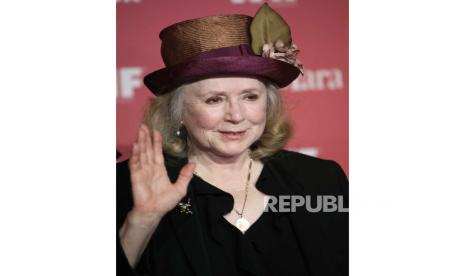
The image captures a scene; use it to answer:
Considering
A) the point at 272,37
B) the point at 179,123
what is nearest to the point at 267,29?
the point at 272,37

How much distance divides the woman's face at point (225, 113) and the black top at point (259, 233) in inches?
8.0

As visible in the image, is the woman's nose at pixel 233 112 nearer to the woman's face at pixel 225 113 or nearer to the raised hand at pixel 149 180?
the woman's face at pixel 225 113

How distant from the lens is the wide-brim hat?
2.87 metres

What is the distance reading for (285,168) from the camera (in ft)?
10.4

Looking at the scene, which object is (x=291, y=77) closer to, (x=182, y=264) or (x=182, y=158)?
(x=182, y=158)

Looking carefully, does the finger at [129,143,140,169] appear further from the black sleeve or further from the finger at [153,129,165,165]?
the black sleeve

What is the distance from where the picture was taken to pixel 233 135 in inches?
116

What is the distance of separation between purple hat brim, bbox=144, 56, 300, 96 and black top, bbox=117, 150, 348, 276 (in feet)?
1.31

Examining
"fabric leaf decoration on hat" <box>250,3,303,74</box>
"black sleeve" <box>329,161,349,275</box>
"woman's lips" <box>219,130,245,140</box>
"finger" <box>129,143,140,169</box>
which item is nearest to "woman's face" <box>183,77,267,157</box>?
"woman's lips" <box>219,130,245,140</box>

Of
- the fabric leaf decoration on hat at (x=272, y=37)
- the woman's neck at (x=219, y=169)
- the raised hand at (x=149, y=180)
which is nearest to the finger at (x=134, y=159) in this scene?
the raised hand at (x=149, y=180)

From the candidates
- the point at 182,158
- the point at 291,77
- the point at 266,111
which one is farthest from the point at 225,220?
the point at 291,77

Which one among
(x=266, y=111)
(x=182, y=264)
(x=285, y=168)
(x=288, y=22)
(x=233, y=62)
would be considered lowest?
(x=182, y=264)

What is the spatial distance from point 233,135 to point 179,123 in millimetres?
271
